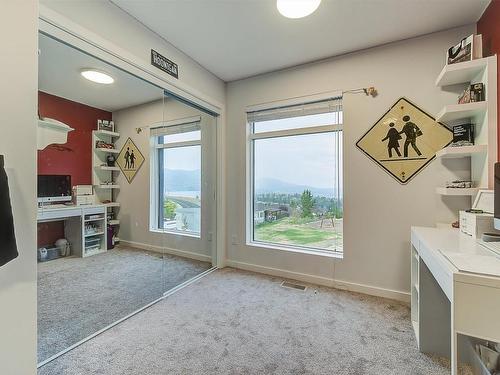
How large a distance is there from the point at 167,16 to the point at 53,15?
35.9 inches

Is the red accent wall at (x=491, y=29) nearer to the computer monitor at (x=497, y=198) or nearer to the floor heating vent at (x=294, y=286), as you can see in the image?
the computer monitor at (x=497, y=198)

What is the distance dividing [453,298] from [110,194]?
3030mm

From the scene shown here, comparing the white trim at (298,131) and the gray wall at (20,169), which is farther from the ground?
the white trim at (298,131)

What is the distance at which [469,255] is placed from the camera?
1273 millimetres

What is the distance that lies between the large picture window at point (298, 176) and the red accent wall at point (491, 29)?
127cm

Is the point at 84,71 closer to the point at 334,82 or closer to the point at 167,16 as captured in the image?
the point at 167,16

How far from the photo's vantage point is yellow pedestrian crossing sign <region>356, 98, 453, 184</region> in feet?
7.77

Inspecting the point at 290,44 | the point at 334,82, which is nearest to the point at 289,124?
the point at 334,82

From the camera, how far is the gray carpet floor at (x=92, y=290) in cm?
190

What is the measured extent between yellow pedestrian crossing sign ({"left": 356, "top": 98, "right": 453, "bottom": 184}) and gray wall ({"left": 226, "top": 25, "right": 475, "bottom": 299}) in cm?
7

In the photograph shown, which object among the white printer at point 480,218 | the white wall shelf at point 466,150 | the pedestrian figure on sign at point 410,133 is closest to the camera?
the white printer at point 480,218

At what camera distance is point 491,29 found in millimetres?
1928

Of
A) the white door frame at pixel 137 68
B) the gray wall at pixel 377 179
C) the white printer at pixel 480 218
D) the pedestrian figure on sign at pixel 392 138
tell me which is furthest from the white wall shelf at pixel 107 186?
the white printer at pixel 480 218

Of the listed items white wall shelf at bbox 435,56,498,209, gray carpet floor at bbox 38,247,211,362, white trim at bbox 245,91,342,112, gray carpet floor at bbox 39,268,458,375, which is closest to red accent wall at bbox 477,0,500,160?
white wall shelf at bbox 435,56,498,209
